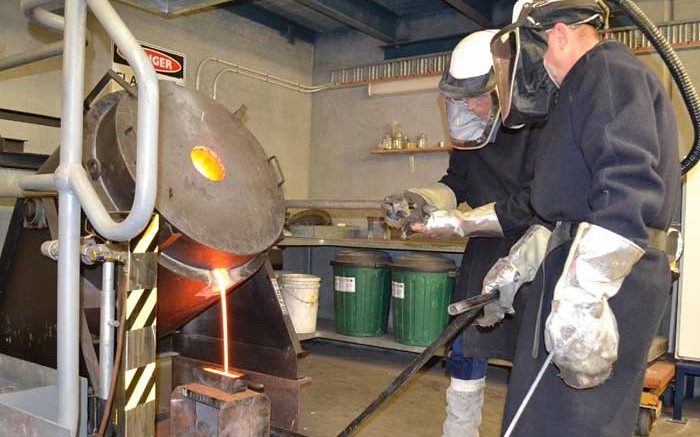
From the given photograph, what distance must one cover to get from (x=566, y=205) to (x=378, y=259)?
297 cm

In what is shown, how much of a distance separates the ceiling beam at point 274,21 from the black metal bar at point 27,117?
240 cm

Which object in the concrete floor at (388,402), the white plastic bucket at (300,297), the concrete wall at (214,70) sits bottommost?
the concrete floor at (388,402)

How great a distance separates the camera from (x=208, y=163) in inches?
95.4

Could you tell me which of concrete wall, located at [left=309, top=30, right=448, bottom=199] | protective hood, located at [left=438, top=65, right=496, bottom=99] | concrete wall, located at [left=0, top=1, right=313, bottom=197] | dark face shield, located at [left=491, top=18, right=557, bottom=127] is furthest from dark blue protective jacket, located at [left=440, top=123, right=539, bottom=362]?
concrete wall, located at [left=309, top=30, right=448, bottom=199]

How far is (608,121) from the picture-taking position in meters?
1.41

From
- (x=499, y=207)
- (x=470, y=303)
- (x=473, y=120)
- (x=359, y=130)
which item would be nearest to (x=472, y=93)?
(x=473, y=120)

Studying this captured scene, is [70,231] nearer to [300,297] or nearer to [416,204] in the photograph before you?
[416,204]

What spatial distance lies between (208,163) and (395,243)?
83.8 inches

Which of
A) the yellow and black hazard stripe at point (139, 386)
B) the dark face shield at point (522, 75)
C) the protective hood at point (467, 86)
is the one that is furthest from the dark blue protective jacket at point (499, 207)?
the yellow and black hazard stripe at point (139, 386)

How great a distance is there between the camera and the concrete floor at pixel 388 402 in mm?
3131

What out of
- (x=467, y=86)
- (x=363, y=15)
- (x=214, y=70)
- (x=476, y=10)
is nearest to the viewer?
(x=467, y=86)

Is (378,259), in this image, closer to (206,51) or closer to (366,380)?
(366,380)

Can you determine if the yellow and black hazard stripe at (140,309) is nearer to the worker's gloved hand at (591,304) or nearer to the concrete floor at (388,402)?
the worker's gloved hand at (591,304)

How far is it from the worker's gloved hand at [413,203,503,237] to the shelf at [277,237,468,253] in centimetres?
172
